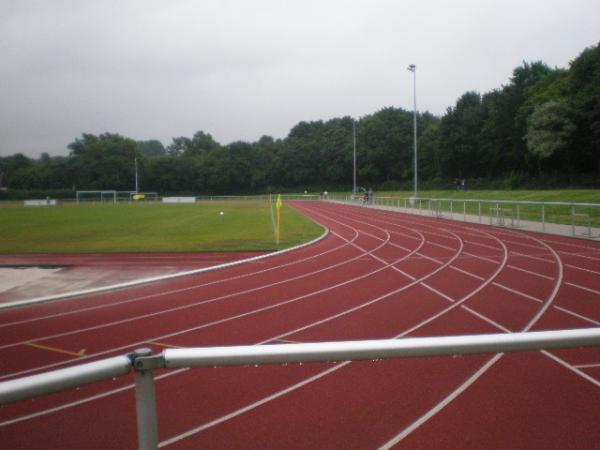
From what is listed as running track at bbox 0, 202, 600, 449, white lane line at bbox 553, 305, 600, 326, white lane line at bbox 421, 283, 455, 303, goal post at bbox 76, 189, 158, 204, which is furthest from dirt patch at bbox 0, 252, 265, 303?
goal post at bbox 76, 189, 158, 204

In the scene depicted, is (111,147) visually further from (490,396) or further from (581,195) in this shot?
(490,396)

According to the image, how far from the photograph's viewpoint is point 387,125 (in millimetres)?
86188

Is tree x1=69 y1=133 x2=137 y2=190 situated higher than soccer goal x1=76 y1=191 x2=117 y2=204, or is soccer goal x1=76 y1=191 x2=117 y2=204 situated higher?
tree x1=69 y1=133 x2=137 y2=190

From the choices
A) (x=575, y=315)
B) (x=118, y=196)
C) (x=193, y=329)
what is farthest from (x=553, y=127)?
(x=118, y=196)

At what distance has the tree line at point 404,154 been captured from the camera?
154 feet

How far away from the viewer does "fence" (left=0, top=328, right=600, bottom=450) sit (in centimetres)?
150

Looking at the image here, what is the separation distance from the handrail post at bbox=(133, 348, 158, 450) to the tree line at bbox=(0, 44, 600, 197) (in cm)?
4713

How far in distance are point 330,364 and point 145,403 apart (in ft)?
12.2

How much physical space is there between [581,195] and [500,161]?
36928mm

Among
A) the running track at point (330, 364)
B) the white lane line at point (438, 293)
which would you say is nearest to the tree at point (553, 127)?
the running track at point (330, 364)

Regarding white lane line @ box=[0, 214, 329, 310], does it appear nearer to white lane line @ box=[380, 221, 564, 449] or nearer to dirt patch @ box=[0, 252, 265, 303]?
dirt patch @ box=[0, 252, 265, 303]

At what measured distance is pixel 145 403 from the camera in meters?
1.52

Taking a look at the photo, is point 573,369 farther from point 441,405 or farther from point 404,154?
point 404,154

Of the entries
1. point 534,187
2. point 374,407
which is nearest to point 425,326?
point 374,407
